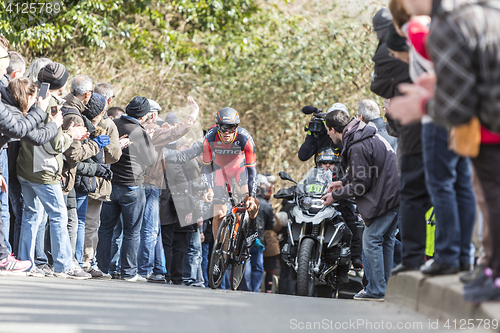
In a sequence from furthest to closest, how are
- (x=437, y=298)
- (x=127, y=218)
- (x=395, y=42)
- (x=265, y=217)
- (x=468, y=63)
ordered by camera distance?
(x=265, y=217) → (x=127, y=218) → (x=395, y=42) → (x=437, y=298) → (x=468, y=63)

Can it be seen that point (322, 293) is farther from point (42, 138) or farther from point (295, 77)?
point (295, 77)

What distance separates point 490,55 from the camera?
3078 mm

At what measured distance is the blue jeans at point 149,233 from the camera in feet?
27.5

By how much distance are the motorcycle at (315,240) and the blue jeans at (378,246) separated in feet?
4.44

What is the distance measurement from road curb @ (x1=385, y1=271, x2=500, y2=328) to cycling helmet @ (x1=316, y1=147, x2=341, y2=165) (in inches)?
166

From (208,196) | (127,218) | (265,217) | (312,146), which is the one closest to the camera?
(127,218)

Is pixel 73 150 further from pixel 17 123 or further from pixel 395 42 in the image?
pixel 395 42

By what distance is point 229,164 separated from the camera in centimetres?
903

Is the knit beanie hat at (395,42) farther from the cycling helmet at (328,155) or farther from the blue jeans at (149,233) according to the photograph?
the blue jeans at (149,233)

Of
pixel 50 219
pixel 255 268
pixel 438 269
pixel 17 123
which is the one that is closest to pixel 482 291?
pixel 438 269

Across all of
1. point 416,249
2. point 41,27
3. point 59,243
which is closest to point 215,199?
point 59,243

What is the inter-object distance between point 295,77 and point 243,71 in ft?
5.98

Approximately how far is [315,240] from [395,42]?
12.5 feet

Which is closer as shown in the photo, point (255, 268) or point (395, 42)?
point (395, 42)
